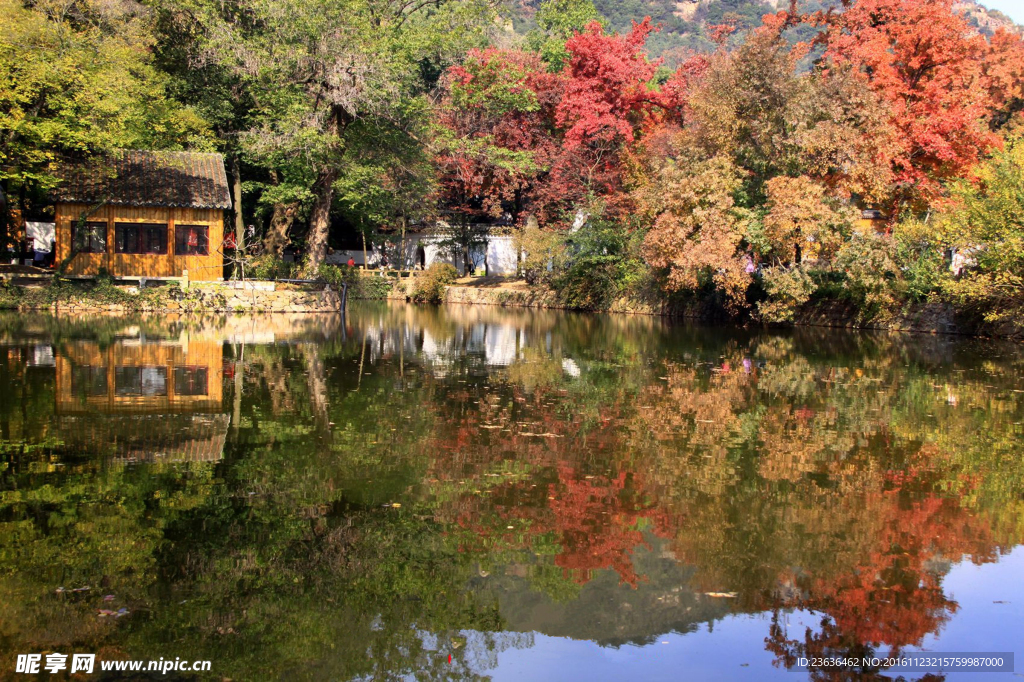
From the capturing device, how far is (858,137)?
27.4 m

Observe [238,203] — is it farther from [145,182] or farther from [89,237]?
[89,237]

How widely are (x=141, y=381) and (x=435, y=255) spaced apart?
38335mm

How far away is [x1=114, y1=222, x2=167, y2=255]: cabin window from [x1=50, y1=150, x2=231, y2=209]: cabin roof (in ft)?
2.87

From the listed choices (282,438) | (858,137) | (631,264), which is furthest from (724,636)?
(631,264)

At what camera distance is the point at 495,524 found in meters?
7.17

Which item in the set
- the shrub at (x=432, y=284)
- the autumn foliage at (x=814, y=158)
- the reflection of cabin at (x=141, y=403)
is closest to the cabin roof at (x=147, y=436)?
the reflection of cabin at (x=141, y=403)

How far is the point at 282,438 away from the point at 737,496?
513 cm

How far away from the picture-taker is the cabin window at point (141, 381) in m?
12.8

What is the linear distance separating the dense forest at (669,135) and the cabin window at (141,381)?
14598 millimetres

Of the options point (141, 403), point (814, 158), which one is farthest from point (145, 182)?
point (814, 158)

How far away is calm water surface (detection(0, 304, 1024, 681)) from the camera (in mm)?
5230

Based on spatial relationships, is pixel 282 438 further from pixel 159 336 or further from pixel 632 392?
pixel 159 336

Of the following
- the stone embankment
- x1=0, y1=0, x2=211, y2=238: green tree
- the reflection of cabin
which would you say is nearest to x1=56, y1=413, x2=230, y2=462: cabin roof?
the reflection of cabin

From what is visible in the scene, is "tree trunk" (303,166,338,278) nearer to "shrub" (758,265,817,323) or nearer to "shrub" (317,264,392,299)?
"shrub" (317,264,392,299)
